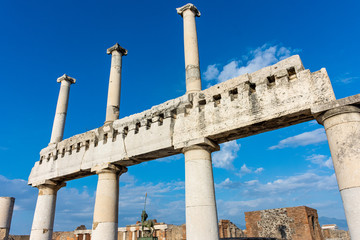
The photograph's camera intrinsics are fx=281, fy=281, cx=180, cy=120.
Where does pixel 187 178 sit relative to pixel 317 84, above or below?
below

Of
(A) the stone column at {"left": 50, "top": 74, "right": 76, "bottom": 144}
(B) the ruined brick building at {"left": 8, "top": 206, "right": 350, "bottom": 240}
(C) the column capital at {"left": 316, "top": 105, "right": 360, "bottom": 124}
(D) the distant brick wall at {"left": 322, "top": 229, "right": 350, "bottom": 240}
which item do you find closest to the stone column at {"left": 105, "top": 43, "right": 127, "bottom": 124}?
(A) the stone column at {"left": 50, "top": 74, "right": 76, "bottom": 144}

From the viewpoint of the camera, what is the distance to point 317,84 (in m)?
6.85

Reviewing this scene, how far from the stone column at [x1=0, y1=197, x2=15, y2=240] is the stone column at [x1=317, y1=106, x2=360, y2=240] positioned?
17861mm

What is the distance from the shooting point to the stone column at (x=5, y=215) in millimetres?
16516

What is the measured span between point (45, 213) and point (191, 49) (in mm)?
9455

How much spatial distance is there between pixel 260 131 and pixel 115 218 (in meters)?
5.98

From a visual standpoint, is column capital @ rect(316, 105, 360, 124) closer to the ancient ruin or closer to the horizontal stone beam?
the ancient ruin

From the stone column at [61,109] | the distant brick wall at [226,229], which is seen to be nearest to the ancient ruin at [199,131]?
the stone column at [61,109]

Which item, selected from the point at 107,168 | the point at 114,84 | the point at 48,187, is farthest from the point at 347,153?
the point at 48,187

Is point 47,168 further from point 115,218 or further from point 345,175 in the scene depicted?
point 345,175

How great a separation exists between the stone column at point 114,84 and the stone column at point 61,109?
3390mm

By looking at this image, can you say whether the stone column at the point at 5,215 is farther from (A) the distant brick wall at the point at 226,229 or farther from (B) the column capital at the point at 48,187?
(A) the distant brick wall at the point at 226,229

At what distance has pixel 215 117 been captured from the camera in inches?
324

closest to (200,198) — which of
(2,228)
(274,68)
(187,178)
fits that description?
(187,178)
